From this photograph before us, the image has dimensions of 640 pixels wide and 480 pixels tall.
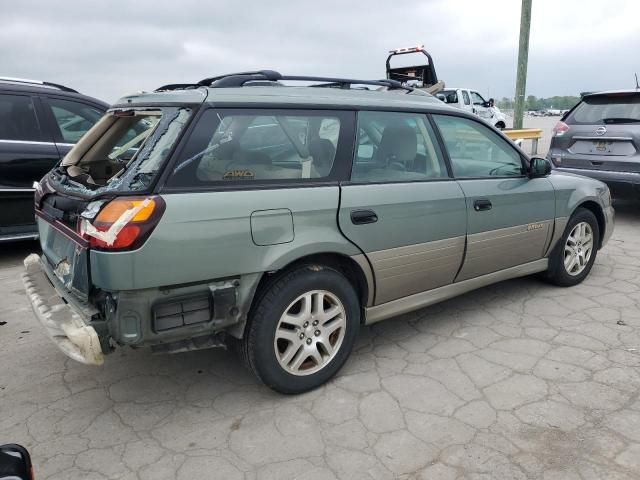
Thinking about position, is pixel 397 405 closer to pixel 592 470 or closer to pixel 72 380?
pixel 592 470

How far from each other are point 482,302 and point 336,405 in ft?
6.15

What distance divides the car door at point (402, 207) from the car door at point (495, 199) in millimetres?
132

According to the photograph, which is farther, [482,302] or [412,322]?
[482,302]

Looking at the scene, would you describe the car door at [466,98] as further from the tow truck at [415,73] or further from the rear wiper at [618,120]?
the rear wiper at [618,120]

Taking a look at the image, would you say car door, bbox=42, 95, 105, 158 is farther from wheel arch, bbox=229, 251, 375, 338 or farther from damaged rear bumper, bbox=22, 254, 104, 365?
wheel arch, bbox=229, 251, 375, 338

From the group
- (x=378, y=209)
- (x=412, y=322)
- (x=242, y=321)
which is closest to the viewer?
(x=242, y=321)

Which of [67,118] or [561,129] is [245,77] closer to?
[67,118]

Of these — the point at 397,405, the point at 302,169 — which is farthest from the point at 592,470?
the point at 302,169

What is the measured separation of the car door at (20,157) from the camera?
16.2ft

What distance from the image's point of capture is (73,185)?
9.02ft

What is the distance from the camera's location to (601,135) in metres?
6.28

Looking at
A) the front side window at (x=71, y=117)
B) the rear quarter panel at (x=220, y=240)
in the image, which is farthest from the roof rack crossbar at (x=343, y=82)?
the front side window at (x=71, y=117)

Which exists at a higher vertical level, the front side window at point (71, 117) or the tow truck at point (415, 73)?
the tow truck at point (415, 73)

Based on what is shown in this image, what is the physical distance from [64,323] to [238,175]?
1.06 metres
